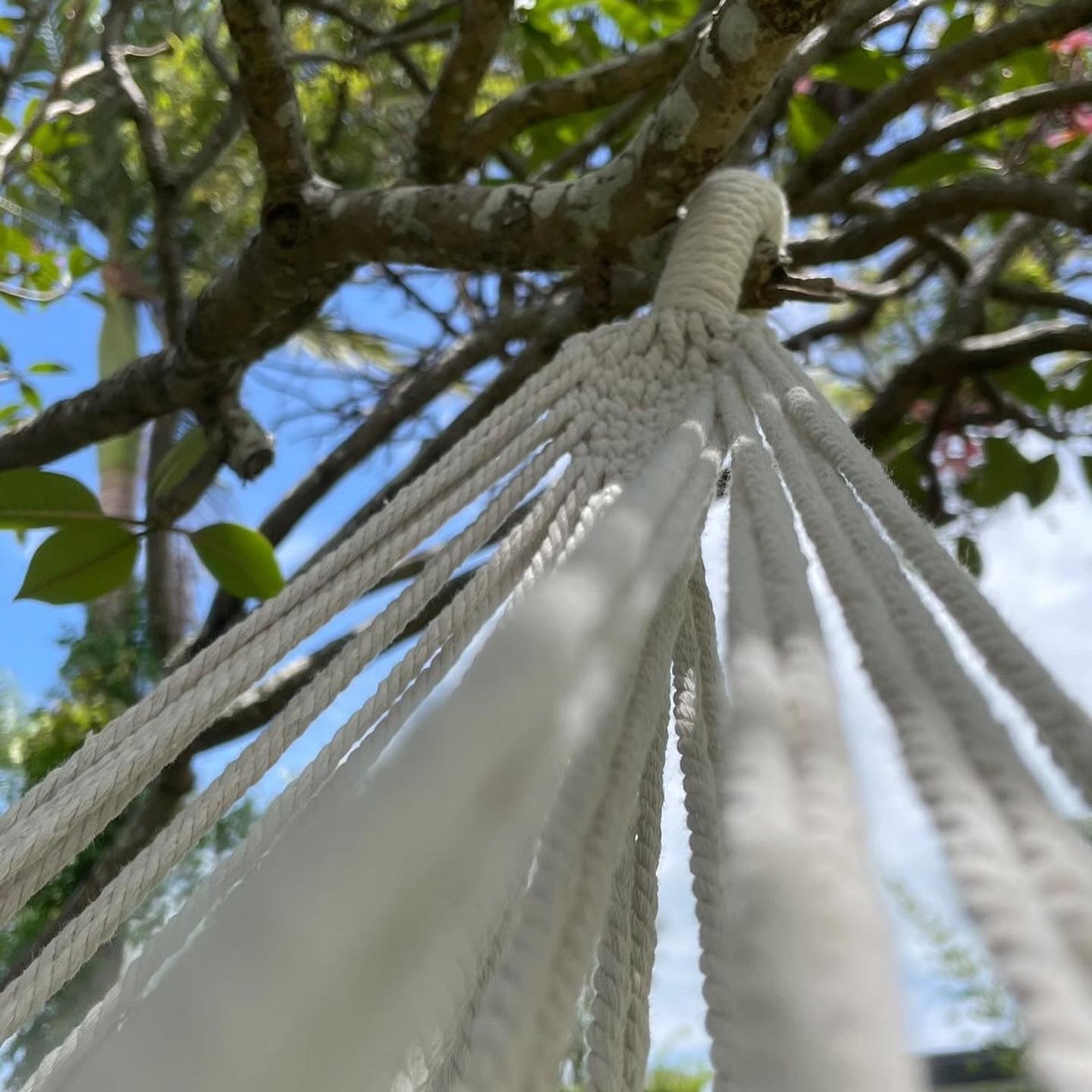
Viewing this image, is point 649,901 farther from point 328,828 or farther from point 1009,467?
point 1009,467

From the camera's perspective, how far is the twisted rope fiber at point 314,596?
13.8 inches

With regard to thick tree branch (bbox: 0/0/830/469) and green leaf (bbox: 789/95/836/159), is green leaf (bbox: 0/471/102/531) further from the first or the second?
green leaf (bbox: 789/95/836/159)

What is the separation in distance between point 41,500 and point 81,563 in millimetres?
47

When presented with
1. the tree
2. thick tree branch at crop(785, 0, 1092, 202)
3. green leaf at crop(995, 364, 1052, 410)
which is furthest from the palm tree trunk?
green leaf at crop(995, 364, 1052, 410)

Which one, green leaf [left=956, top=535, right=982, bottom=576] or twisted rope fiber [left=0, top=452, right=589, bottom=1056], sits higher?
green leaf [left=956, top=535, right=982, bottom=576]

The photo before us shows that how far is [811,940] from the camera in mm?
172

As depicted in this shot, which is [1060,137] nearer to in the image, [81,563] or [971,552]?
[971,552]

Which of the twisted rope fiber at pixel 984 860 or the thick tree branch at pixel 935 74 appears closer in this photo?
the twisted rope fiber at pixel 984 860

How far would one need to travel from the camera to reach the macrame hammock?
175mm

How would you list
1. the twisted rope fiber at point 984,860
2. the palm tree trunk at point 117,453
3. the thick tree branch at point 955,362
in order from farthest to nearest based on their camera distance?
the palm tree trunk at point 117,453, the thick tree branch at point 955,362, the twisted rope fiber at point 984,860

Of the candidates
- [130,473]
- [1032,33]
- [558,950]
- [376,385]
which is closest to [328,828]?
[558,950]

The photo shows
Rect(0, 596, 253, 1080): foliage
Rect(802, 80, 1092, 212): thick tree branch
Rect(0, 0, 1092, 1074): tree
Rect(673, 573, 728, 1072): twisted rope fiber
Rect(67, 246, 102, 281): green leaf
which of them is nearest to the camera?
Rect(673, 573, 728, 1072): twisted rope fiber

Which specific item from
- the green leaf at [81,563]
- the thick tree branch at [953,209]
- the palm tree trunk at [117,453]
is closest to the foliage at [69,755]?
the palm tree trunk at [117,453]

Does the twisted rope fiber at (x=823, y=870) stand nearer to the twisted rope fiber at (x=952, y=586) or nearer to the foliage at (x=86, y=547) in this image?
the twisted rope fiber at (x=952, y=586)
